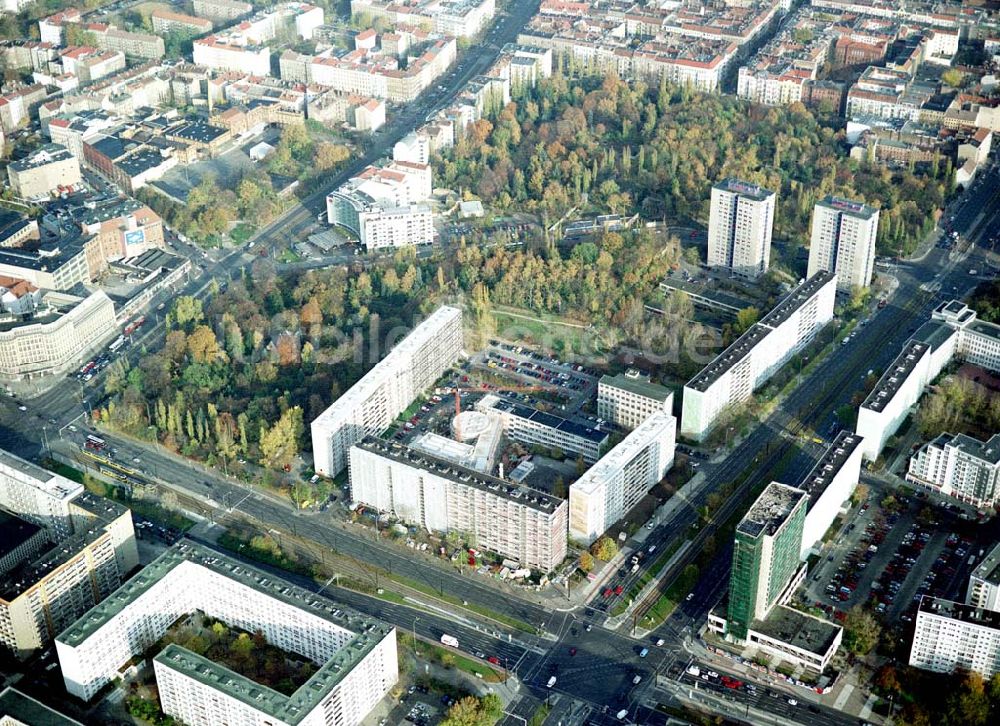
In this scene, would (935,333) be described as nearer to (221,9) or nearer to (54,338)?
(54,338)

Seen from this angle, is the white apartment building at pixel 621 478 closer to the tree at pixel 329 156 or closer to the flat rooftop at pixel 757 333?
the flat rooftop at pixel 757 333

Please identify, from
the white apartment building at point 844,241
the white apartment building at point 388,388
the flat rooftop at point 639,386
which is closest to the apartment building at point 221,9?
the white apartment building at point 388,388

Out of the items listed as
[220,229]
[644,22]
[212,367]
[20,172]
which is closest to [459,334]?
[212,367]

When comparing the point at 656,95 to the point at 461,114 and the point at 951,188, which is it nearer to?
the point at 461,114

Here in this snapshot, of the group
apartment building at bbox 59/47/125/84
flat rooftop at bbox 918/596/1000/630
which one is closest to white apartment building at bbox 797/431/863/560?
flat rooftop at bbox 918/596/1000/630

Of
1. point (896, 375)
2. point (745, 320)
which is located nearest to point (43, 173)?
point (745, 320)

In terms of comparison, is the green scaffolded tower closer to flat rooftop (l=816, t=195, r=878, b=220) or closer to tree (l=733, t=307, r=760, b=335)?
tree (l=733, t=307, r=760, b=335)
